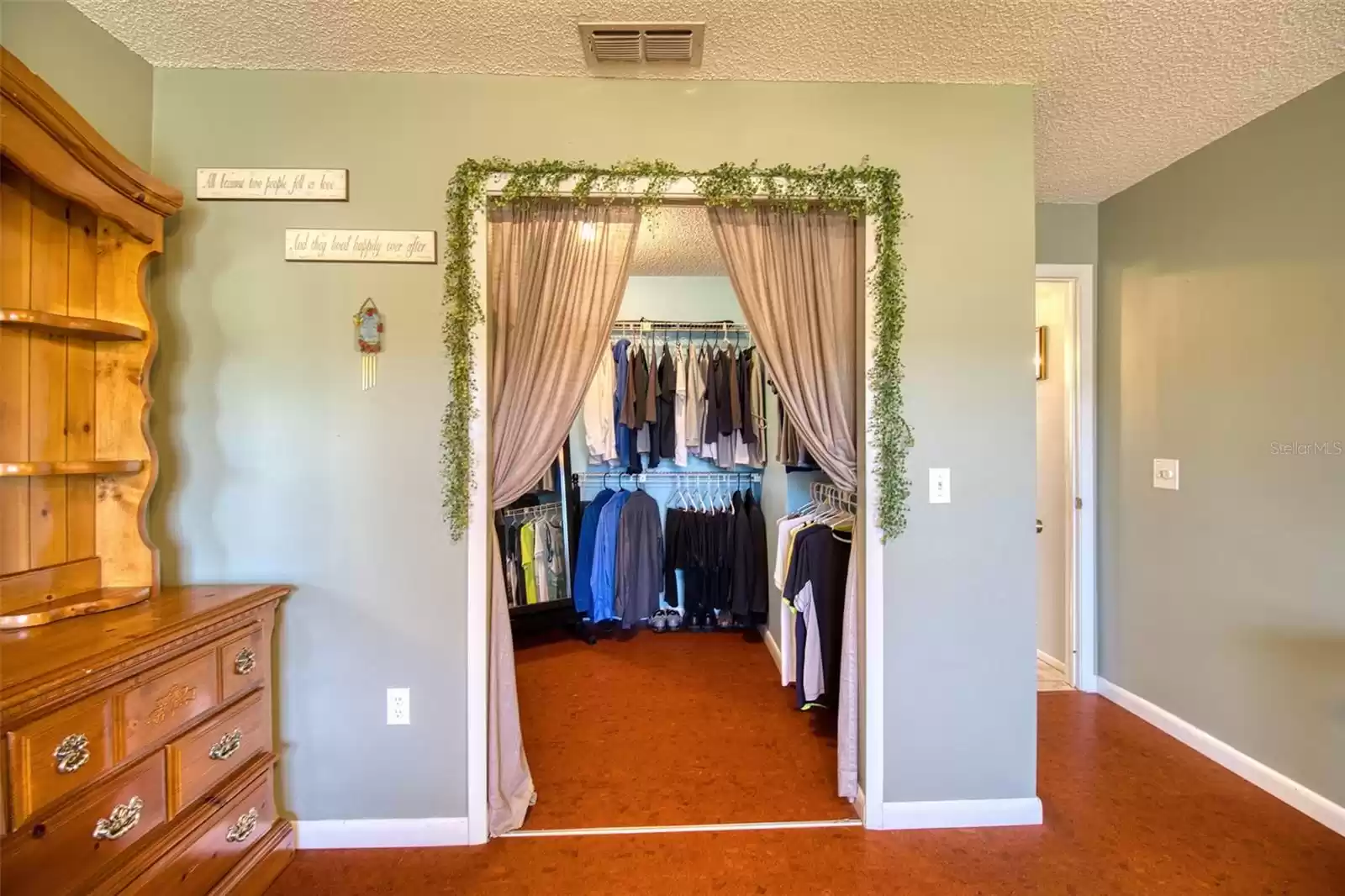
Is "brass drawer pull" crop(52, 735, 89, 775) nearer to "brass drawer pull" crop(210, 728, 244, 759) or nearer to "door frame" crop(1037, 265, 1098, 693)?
"brass drawer pull" crop(210, 728, 244, 759)

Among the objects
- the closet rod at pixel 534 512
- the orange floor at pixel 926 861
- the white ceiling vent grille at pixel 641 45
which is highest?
the white ceiling vent grille at pixel 641 45

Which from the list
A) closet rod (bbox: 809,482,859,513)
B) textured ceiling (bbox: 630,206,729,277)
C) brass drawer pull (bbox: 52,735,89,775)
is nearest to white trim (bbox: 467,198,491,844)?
brass drawer pull (bbox: 52,735,89,775)

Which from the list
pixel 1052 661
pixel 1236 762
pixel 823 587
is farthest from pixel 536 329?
pixel 1052 661

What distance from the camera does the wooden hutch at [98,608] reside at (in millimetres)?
1102

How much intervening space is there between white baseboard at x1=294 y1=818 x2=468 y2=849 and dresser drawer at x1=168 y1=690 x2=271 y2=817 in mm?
342

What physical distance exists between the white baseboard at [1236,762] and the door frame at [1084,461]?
0.21 metres

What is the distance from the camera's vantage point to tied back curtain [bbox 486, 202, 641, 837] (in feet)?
6.00

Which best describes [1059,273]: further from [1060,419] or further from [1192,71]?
[1192,71]

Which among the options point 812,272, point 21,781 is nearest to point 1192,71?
point 812,272

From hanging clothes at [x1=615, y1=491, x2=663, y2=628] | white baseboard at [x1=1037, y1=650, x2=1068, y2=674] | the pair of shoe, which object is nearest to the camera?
white baseboard at [x1=1037, y1=650, x2=1068, y2=674]

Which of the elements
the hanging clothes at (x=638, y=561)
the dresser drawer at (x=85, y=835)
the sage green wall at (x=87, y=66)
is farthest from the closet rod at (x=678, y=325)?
the dresser drawer at (x=85, y=835)

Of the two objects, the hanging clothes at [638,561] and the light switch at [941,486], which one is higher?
the light switch at [941,486]

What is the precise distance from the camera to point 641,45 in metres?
1.64

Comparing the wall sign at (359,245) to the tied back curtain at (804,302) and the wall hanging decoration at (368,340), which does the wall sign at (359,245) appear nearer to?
the wall hanging decoration at (368,340)
